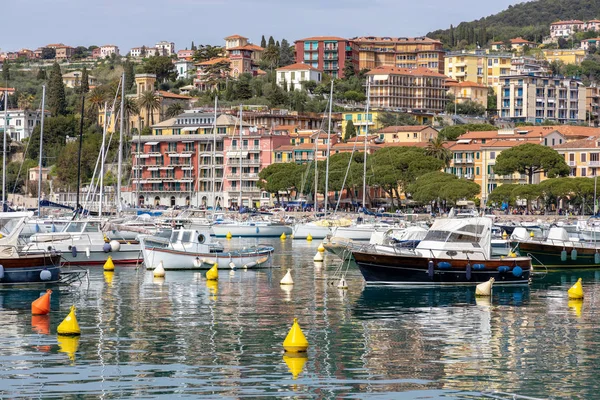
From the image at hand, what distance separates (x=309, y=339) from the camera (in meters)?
30.6

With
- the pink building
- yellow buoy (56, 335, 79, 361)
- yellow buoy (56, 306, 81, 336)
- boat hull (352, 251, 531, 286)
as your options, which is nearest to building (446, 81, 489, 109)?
the pink building

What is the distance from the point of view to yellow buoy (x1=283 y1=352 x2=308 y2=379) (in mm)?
26078

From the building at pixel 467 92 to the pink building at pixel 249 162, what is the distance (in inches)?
2049

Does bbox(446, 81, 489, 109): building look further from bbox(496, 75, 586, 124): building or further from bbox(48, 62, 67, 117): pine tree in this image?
bbox(48, 62, 67, 117): pine tree

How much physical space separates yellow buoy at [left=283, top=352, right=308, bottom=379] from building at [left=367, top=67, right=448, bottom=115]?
479 feet

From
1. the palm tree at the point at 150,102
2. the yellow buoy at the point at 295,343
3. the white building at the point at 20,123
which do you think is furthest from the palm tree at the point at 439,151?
the yellow buoy at the point at 295,343

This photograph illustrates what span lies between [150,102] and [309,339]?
13820 centimetres

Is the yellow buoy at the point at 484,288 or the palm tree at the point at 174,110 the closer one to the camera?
the yellow buoy at the point at 484,288

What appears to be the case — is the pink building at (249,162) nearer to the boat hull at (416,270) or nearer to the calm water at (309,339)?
the calm water at (309,339)

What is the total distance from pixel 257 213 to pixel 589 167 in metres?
38.2

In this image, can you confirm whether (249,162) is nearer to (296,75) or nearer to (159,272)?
(296,75)

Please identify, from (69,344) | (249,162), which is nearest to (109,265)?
(69,344)

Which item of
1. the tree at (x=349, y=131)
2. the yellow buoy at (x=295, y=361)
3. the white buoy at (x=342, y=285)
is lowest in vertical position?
the white buoy at (x=342, y=285)

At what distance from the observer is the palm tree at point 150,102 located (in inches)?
6496
